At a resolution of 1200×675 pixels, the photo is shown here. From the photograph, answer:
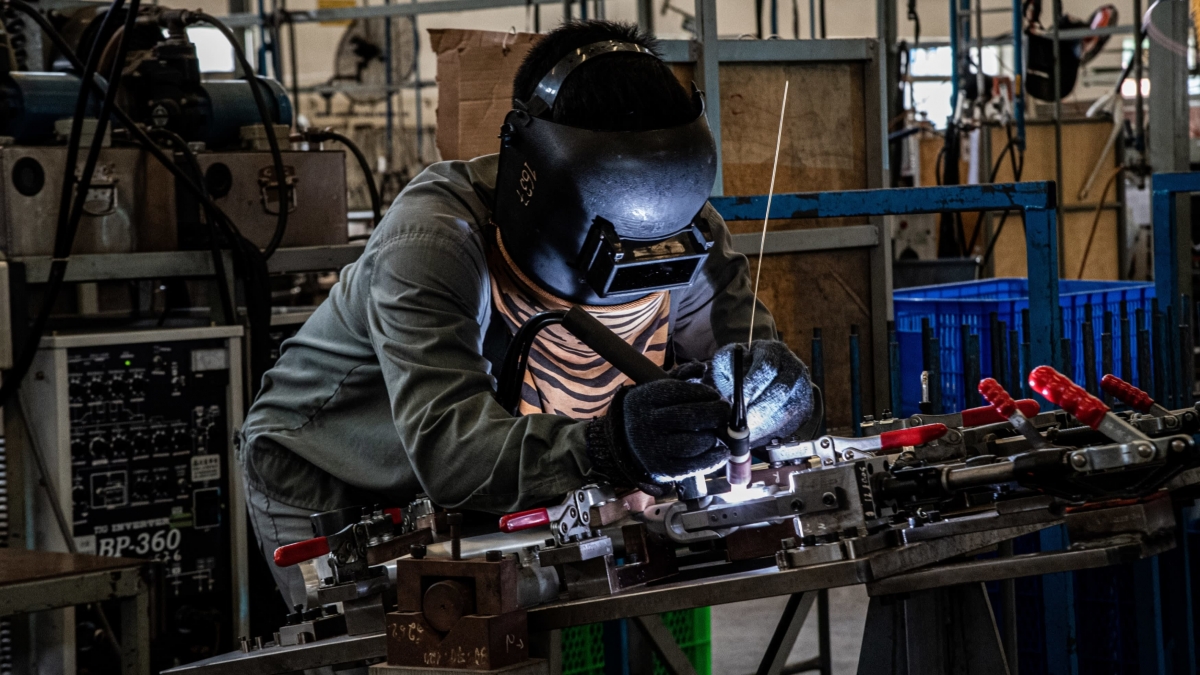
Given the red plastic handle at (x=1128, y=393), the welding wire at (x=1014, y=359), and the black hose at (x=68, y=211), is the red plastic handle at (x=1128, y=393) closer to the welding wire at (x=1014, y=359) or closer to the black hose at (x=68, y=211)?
the welding wire at (x=1014, y=359)

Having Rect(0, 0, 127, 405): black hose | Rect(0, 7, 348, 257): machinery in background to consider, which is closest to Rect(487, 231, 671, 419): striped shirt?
Rect(0, 0, 127, 405): black hose

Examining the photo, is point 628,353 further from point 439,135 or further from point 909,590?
point 439,135

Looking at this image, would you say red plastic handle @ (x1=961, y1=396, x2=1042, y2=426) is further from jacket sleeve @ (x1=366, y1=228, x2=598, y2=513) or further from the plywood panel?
the plywood panel

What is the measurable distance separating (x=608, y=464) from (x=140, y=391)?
1.79 meters

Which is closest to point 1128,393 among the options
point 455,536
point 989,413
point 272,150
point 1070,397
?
point 989,413

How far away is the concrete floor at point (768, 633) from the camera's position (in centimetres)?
396

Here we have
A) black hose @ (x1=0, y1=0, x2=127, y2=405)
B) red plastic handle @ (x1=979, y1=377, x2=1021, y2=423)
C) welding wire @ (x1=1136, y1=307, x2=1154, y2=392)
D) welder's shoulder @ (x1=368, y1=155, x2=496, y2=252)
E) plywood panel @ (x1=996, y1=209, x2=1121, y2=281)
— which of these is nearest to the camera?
red plastic handle @ (x1=979, y1=377, x2=1021, y2=423)

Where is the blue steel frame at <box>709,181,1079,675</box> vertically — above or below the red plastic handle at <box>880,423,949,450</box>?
above

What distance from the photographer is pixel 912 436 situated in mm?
1491

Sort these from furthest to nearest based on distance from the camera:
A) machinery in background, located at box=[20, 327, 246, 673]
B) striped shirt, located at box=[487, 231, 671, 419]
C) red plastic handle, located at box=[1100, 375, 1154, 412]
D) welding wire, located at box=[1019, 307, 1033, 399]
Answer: machinery in background, located at box=[20, 327, 246, 673]
welding wire, located at box=[1019, 307, 1033, 399]
striped shirt, located at box=[487, 231, 671, 419]
red plastic handle, located at box=[1100, 375, 1154, 412]

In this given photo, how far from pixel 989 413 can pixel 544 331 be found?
71 cm

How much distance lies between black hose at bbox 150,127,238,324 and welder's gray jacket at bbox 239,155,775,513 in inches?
37.0

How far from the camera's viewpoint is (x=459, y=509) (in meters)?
1.77

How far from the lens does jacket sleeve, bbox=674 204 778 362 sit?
7.09 feet
